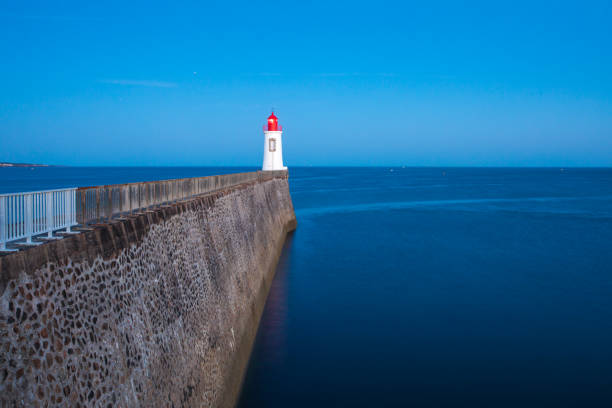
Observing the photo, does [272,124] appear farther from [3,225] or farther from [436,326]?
[3,225]

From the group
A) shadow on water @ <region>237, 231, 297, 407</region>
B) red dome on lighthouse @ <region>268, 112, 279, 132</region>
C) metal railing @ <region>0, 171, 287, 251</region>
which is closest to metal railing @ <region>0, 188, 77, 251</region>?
metal railing @ <region>0, 171, 287, 251</region>

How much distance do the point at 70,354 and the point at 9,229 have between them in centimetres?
169

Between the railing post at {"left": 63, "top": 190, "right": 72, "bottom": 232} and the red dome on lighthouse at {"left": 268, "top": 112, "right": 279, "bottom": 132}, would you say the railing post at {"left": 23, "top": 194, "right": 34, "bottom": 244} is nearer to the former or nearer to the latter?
the railing post at {"left": 63, "top": 190, "right": 72, "bottom": 232}

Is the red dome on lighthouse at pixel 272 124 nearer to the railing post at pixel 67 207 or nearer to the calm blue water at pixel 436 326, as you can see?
the calm blue water at pixel 436 326

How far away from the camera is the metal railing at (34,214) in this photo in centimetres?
466

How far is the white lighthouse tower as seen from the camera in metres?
32.4

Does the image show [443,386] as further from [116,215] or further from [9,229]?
[9,229]

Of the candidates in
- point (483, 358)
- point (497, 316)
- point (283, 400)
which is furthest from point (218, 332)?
point (497, 316)

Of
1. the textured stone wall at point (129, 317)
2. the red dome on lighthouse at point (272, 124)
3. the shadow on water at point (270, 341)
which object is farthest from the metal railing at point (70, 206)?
the red dome on lighthouse at point (272, 124)

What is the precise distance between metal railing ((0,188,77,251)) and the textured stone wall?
54cm

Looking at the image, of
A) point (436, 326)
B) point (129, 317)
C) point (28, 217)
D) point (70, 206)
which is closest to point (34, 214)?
point (28, 217)

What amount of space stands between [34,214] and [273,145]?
2776cm

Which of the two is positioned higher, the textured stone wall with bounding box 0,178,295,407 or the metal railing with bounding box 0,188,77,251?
the metal railing with bounding box 0,188,77,251

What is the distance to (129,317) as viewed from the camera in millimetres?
5617
